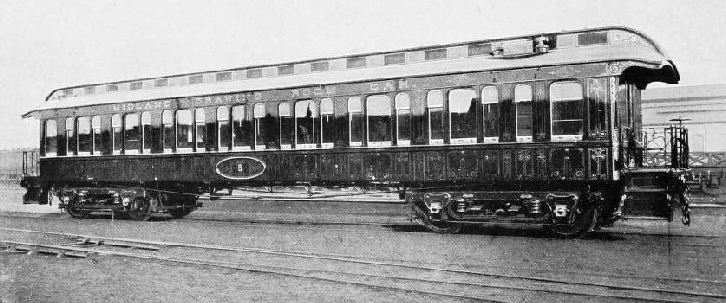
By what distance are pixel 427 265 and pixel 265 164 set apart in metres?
6.49

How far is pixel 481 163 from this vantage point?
39.2 feet

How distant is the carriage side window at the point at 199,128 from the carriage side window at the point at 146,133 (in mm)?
1555

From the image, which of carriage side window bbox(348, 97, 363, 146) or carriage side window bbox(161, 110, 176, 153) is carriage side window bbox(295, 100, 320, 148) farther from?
carriage side window bbox(161, 110, 176, 153)

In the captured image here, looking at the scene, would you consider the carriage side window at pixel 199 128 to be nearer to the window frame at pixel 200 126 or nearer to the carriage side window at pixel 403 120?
the window frame at pixel 200 126

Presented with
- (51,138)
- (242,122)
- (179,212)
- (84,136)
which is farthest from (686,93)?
(51,138)

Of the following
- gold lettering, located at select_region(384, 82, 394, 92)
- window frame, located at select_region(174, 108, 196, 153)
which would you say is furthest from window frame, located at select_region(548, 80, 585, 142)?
window frame, located at select_region(174, 108, 196, 153)

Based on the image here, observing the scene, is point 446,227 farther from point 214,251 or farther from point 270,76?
point 270,76

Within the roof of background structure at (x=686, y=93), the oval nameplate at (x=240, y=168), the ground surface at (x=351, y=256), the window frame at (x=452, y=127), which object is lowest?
the ground surface at (x=351, y=256)

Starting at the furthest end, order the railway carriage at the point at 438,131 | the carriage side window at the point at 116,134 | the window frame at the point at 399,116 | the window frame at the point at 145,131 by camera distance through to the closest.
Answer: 1. the carriage side window at the point at 116,134
2. the window frame at the point at 145,131
3. the window frame at the point at 399,116
4. the railway carriage at the point at 438,131

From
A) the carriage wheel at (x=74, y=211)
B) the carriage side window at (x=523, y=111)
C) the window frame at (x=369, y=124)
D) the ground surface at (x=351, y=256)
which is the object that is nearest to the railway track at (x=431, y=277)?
the ground surface at (x=351, y=256)

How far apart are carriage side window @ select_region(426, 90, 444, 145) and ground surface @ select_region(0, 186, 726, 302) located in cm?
191

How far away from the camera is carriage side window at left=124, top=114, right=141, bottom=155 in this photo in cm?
1658

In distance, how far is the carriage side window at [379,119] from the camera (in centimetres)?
1298

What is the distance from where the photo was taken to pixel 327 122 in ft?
45.1
